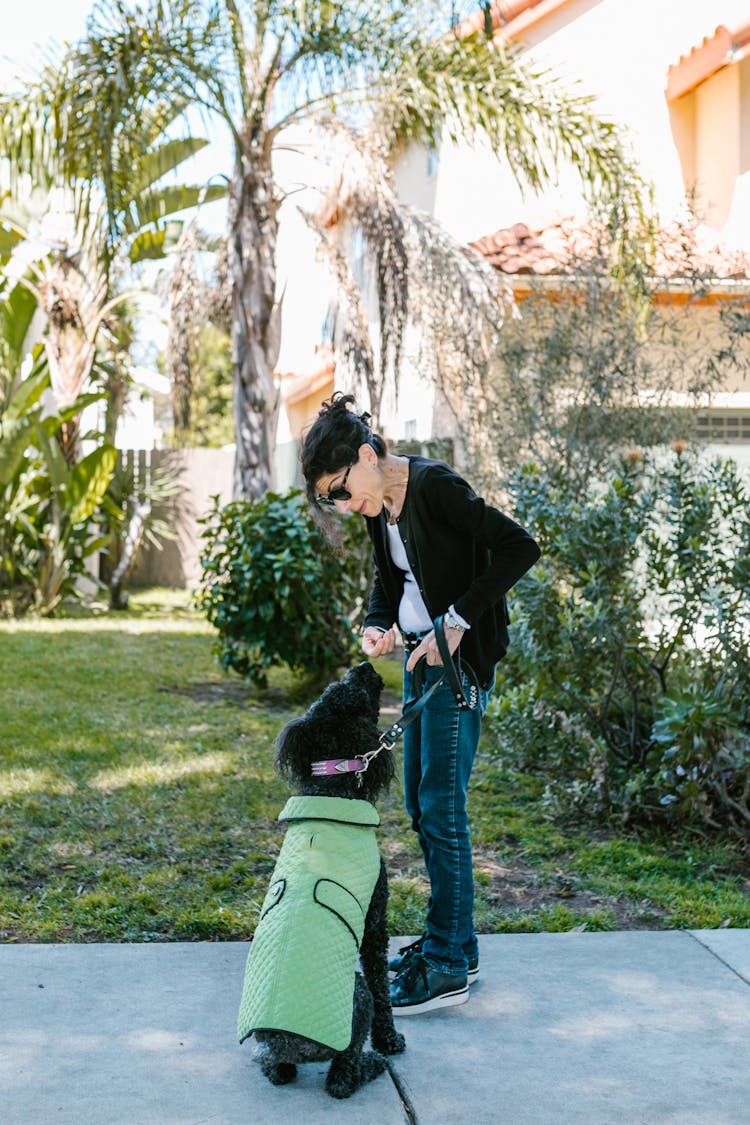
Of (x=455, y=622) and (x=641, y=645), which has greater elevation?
(x=455, y=622)

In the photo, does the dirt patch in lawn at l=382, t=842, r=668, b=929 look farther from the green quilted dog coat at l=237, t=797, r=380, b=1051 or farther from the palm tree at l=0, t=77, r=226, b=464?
the palm tree at l=0, t=77, r=226, b=464

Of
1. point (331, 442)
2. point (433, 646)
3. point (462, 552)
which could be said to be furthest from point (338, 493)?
point (433, 646)

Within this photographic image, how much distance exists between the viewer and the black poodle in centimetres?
297

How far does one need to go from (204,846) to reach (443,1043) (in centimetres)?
221

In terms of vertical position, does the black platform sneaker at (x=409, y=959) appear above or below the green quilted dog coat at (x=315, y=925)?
below

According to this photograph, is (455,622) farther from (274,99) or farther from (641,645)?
(274,99)

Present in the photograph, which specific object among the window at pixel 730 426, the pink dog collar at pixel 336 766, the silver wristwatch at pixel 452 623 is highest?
the window at pixel 730 426

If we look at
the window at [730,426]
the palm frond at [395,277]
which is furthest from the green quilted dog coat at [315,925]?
the window at [730,426]

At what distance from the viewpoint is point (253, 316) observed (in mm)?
10102

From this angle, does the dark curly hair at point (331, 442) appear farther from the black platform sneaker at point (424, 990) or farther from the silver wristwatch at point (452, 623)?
the black platform sneaker at point (424, 990)

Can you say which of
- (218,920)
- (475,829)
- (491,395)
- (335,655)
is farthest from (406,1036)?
(491,395)

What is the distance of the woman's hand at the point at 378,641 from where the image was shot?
3.70 metres

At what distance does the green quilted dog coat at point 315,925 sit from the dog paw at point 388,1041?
38 centimetres

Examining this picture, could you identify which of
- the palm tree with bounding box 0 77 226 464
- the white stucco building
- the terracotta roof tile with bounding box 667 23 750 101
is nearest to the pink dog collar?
the palm tree with bounding box 0 77 226 464
